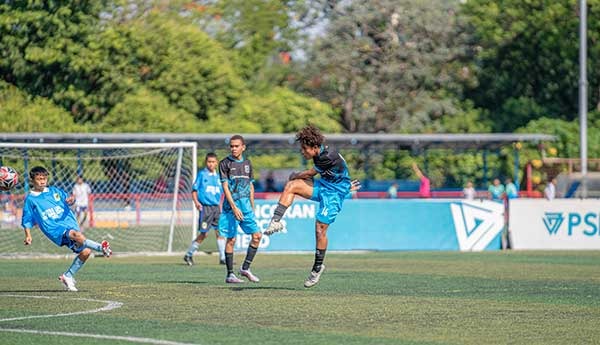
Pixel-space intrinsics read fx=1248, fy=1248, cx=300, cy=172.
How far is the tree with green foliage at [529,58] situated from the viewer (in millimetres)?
63156

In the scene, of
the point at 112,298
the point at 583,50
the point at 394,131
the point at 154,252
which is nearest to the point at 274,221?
the point at 112,298

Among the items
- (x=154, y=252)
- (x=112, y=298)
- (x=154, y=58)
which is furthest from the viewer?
(x=154, y=58)

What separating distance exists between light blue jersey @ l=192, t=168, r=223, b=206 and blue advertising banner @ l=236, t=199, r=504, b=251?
569cm

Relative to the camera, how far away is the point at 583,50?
41.7 meters

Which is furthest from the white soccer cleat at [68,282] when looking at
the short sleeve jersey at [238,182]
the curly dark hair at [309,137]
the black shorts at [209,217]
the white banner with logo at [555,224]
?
the white banner with logo at [555,224]

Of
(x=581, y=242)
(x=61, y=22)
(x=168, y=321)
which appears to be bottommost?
(x=581, y=242)

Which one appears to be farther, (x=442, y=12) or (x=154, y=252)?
(x=442, y=12)

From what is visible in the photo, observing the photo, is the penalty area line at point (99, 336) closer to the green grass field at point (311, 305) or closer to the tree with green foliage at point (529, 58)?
the green grass field at point (311, 305)

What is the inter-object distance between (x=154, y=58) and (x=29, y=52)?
307 inches

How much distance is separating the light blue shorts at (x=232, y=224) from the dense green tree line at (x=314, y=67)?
1403 inches

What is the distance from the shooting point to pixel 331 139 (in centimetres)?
4644

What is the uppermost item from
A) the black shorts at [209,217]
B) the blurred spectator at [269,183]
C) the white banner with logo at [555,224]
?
the black shorts at [209,217]

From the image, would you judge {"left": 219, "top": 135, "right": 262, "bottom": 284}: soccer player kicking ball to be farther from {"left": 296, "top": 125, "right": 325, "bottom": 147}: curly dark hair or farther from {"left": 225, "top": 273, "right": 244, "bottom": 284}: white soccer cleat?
{"left": 296, "top": 125, "right": 325, "bottom": 147}: curly dark hair

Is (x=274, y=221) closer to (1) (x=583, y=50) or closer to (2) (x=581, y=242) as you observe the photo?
(2) (x=581, y=242)
